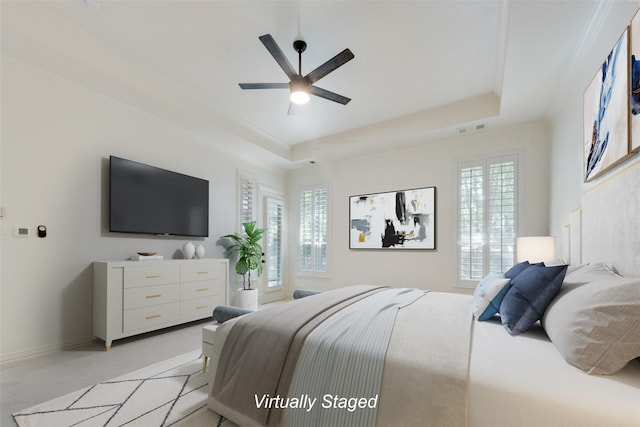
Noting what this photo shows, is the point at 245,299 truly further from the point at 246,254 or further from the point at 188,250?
the point at 188,250

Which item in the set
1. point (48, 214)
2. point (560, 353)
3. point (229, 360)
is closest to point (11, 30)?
point (48, 214)

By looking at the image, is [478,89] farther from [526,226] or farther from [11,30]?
[11,30]

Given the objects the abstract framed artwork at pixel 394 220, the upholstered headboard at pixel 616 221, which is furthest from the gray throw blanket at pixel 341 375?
the abstract framed artwork at pixel 394 220

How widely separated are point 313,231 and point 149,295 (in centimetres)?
302

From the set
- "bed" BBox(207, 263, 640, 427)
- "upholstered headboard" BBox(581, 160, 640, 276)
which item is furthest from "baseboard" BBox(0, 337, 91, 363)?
"upholstered headboard" BBox(581, 160, 640, 276)

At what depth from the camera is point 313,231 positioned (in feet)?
18.3

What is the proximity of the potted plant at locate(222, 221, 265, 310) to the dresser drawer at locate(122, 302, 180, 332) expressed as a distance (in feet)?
3.73

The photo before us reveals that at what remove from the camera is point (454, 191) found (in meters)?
4.20

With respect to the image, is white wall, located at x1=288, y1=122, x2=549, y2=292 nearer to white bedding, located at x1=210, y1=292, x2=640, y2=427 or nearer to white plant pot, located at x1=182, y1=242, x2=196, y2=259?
white plant pot, located at x1=182, y1=242, x2=196, y2=259

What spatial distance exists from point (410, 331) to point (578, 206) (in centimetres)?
213

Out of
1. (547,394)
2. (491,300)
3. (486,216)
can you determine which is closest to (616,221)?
(491,300)

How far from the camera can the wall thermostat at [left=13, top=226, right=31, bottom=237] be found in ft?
8.51

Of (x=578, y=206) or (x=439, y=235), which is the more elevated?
(x=578, y=206)

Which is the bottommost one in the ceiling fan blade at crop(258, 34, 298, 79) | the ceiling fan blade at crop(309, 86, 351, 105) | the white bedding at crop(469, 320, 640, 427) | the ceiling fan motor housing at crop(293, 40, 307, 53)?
the white bedding at crop(469, 320, 640, 427)
